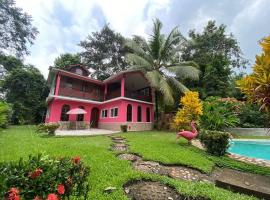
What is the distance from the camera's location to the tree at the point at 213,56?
18.3 meters

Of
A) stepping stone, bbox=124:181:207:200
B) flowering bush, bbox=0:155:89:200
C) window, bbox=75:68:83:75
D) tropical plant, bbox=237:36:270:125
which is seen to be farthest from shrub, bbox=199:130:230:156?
window, bbox=75:68:83:75

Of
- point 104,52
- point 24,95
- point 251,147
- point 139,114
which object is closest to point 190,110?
point 251,147

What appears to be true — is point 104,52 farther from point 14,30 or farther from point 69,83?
point 14,30

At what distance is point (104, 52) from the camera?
27922 millimetres

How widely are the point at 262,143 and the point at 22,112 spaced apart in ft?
81.2

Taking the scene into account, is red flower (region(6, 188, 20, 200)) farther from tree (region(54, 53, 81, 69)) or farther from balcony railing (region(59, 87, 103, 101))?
tree (region(54, 53, 81, 69))

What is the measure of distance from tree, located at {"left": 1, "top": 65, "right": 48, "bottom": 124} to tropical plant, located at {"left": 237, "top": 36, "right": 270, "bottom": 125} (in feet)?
77.3

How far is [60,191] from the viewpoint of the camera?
179cm

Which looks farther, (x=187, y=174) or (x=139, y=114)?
(x=139, y=114)

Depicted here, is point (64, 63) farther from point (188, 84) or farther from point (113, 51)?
point (188, 84)

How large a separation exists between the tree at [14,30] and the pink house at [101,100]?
8.28 metres

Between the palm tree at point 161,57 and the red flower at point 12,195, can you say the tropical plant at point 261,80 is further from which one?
the palm tree at point 161,57

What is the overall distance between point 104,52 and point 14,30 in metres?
12.6

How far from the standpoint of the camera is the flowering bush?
5.28ft
